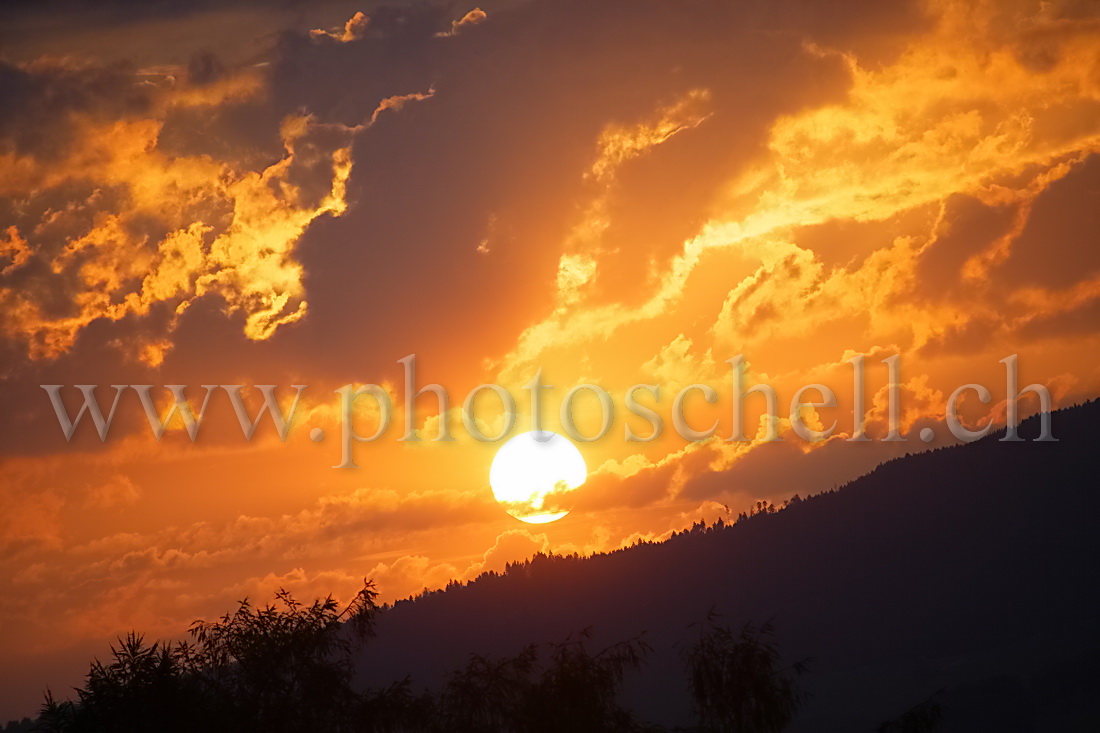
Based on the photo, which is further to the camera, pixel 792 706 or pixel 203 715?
pixel 792 706

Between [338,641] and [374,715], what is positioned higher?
[338,641]

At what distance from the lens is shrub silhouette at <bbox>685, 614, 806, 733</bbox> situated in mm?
36469

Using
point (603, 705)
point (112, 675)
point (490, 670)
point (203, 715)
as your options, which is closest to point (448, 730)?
point (490, 670)

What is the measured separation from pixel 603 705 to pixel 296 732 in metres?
9.35

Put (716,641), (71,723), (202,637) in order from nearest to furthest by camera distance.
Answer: (71,723) < (202,637) < (716,641)

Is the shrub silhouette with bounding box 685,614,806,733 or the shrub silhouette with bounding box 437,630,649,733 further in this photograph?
the shrub silhouette with bounding box 685,614,806,733

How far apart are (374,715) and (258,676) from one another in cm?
381

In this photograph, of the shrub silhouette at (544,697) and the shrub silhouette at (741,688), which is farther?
the shrub silhouette at (741,688)

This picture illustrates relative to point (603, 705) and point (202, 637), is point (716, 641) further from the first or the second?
point (202, 637)

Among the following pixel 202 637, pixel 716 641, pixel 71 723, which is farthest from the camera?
pixel 716 641

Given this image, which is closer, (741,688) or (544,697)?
→ (544,697)

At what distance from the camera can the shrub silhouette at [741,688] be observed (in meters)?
36.5

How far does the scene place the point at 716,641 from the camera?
38.6 metres

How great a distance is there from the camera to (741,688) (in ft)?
121
